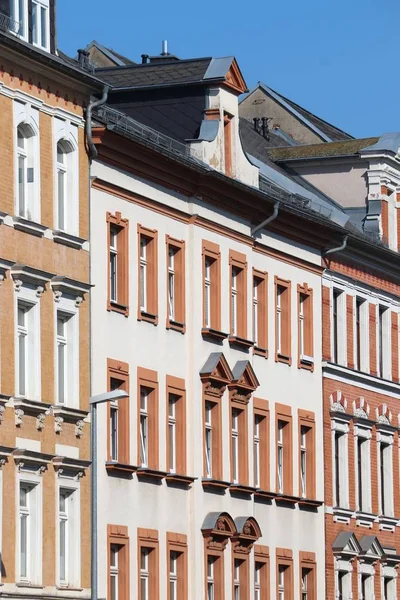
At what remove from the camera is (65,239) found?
47.1m

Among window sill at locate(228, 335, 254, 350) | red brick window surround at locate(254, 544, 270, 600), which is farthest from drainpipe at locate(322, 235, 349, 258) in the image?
red brick window surround at locate(254, 544, 270, 600)

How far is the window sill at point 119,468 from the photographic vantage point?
4866 cm

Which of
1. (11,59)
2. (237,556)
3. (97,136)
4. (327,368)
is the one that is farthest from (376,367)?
(11,59)

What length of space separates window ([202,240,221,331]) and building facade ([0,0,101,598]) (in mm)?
6962

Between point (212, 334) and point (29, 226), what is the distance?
9790 mm

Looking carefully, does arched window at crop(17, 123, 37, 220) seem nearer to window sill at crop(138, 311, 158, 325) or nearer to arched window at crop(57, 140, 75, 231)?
arched window at crop(57, 140, 75, 231)

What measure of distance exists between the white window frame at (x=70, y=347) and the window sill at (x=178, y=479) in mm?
5031

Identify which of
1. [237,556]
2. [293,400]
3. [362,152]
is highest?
[362,152]

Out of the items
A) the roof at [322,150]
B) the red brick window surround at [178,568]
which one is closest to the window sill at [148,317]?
the red brick window surround at [178,568]

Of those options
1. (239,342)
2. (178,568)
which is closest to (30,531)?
(178,568)

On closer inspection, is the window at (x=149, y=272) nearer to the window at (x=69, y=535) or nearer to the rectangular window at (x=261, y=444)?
the window at (x=69, y=535)

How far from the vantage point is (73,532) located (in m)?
46.8

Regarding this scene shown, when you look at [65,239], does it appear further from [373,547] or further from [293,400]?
[373,547]

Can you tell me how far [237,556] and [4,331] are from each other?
42.1 feet
